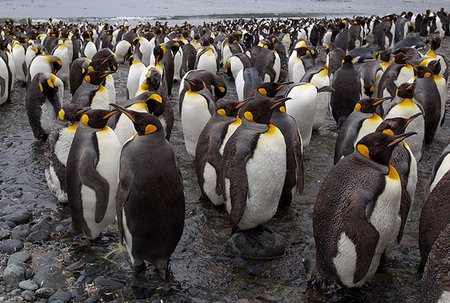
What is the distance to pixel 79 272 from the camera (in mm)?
3678

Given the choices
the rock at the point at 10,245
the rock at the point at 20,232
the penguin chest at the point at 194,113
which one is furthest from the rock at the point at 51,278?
the penguin chest at the point at 194,113

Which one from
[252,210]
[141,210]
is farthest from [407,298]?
[141,210]

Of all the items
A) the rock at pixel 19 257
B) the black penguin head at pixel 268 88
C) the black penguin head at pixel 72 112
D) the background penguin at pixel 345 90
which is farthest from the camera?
the background penguin at pixel 345 90

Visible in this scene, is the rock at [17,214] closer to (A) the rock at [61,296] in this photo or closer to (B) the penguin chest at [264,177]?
(A) the rock at [61,296]

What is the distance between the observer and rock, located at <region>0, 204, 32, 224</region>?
14.7 ft

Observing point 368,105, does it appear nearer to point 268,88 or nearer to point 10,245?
point 268,88

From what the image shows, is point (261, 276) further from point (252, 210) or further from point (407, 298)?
point (407, 298)

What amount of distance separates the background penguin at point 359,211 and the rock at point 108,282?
160 cm

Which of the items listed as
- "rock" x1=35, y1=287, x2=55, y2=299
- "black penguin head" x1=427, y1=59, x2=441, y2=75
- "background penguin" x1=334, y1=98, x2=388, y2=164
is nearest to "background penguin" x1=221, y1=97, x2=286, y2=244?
"background penguin" x1=334, y1=98, x2=388, y2=164

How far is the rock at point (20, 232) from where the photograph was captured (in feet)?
13.7

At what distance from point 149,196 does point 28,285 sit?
1.16m

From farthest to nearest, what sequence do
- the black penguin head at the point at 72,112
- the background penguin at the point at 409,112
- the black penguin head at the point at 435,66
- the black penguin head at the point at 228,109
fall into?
the black penguin head at the point at 435,66 < the background penguin at the point at 409,112 < the black penguin head at the point at 228,109 < the black penguin head at the point at 72,112

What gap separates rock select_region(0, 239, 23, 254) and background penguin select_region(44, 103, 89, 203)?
874 mm

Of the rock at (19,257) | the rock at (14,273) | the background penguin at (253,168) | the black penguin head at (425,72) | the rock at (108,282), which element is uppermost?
the black penguin head at (425,72)
